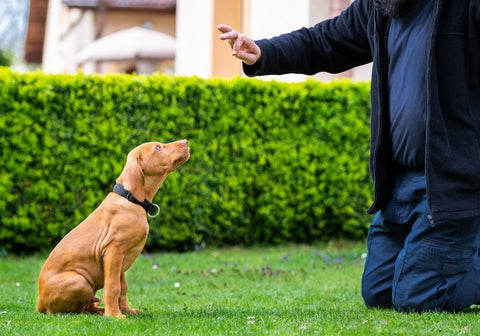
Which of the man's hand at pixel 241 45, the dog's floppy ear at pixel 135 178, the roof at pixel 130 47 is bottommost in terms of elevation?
the dog's floppy ear at pixel 135 178

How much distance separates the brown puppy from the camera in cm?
416

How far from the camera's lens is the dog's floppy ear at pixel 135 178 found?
429 centimetres

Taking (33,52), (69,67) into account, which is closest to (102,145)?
(69,67)

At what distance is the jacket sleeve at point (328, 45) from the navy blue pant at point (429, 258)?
3.03 ft

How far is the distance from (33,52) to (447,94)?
3111 centimetres

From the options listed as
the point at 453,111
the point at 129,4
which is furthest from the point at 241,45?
the point at 129,4

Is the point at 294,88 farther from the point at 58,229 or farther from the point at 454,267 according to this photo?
the point at 454,267

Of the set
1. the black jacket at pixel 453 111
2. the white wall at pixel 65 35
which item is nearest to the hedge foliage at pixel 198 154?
the black jacket at pixel 453 111

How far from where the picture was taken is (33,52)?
108 feet

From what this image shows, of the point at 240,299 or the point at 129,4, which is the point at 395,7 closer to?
the point at 240,299

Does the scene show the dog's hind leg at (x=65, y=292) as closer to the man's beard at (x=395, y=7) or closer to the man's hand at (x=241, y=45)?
the man's hand at (x=241, y=45)

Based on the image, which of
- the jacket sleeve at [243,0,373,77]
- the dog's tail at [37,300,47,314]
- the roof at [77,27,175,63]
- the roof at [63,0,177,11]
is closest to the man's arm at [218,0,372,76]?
the jacket sleeve at [243,0,373,77]

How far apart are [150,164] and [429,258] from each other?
5.75 ft

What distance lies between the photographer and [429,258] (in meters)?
4.38
